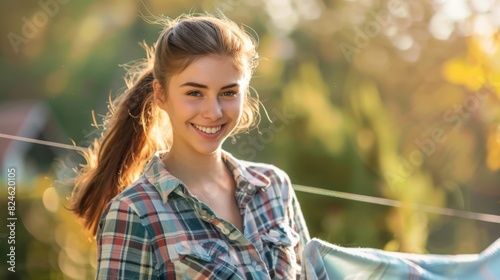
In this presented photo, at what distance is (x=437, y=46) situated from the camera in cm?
332

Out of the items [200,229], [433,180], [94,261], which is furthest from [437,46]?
[200,229]

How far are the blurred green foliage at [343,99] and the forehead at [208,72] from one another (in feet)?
3.57

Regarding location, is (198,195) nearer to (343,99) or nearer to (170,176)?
(170,176)

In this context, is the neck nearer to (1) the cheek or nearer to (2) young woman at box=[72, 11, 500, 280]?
(2) young woman at box=[72, 11, 500, 280]

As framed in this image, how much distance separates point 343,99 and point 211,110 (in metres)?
1.58

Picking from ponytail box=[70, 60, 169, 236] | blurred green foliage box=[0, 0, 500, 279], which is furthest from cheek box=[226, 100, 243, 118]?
blurred green foliage box=[0, 0, 500, 279]

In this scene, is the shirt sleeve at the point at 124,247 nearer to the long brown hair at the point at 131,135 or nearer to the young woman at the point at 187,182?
the young woman at the point at 187,182

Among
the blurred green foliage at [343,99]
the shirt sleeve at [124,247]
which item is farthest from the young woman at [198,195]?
Result: the blurred green foliage at [343,99]

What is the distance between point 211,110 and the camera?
1620mm

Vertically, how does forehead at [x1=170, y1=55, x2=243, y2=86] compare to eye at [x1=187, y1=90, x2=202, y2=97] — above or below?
above

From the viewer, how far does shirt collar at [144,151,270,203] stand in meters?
1.63

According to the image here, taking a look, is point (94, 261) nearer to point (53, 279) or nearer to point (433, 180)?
point (53, 279)

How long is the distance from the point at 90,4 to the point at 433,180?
1.49 metres

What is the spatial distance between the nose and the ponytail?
225mm
